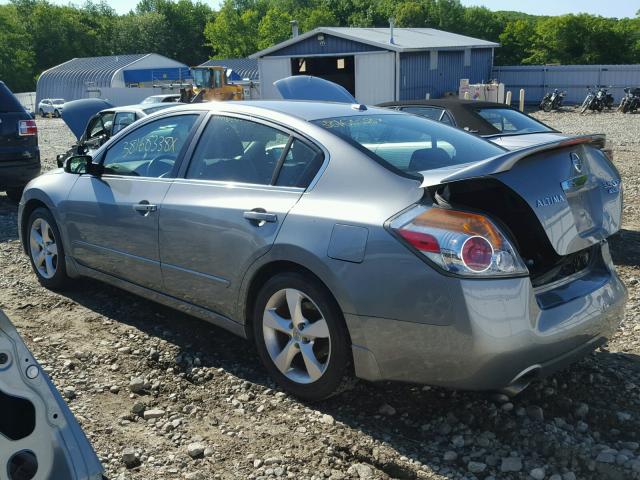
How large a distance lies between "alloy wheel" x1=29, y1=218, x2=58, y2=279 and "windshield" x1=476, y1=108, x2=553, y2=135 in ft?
16.2

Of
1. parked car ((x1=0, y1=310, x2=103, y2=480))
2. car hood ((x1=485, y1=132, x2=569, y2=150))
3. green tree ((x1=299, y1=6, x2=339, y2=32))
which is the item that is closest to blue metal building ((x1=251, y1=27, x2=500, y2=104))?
car hood ((x1=485, y1=132, x2=569, y2=150))

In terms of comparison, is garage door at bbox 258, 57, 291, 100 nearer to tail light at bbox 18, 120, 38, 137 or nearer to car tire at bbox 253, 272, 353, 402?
tail light at bbox 18, 120, 38, 137

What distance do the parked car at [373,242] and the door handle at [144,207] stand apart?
1 cm

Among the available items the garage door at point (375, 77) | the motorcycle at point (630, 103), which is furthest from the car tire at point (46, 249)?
the motorcycle at point (630, 103)

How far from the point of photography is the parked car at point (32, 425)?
196 centimetres

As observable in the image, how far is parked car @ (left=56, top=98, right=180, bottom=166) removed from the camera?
428 inches

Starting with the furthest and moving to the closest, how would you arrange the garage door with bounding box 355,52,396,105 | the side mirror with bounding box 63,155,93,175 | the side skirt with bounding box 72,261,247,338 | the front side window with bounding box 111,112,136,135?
the garage door with bounding box 355,52,396,105
the front side window with bounding box 111,112,136,135
the side mirror with bounding box 63,155,93,175
the side skirt with bounding box 72,261,247,338

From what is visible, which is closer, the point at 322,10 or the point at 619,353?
the point at 619,353

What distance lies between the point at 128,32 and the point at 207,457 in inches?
4051

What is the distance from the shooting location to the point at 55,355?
4.43m

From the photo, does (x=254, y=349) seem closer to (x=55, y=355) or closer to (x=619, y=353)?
(x=55, y=355)

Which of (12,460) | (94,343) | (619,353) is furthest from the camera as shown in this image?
(94,343)

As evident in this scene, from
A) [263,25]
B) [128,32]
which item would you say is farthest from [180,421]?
[128,32]

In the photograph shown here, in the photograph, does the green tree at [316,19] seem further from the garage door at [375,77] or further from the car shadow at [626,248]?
Result: the car shadow at [626,248]
